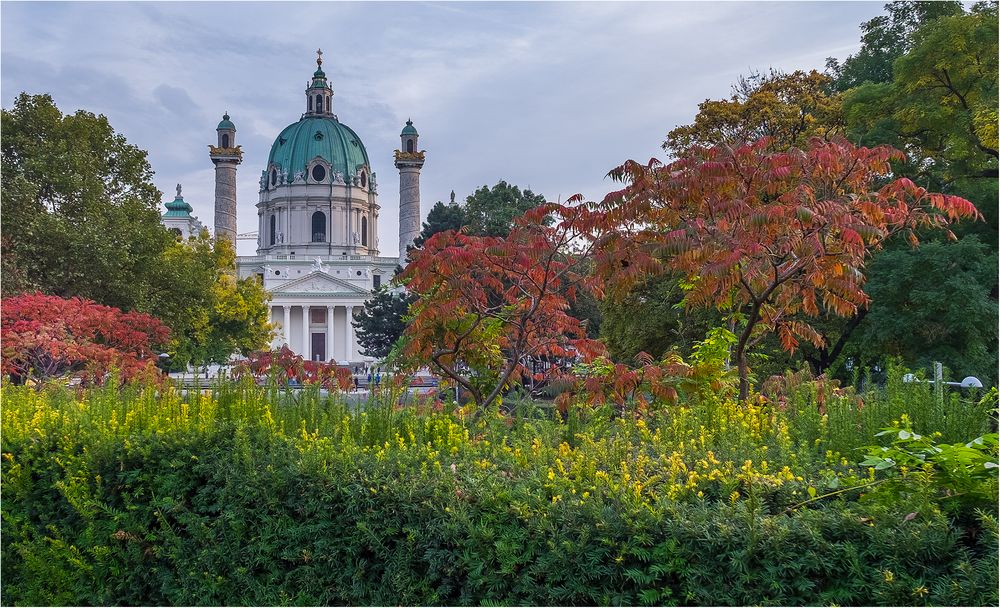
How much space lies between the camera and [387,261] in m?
81.7

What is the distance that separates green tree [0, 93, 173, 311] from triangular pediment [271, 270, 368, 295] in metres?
47.9

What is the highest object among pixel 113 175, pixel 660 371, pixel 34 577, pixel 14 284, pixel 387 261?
pixel 387 261

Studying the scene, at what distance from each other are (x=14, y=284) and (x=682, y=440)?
19183 mm

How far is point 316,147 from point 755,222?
84765mm

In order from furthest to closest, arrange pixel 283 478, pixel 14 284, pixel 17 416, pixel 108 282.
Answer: pixel 108 282, pixel 14 284, pixel 17 416, pixel 283 478

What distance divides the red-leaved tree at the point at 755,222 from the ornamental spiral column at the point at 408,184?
76.0 metres

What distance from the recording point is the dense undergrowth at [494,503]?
310 cm

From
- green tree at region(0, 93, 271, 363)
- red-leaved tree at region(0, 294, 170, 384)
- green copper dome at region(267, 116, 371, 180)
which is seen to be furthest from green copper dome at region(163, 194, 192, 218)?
red-leaved tree at region(0, 294, 170, 384)

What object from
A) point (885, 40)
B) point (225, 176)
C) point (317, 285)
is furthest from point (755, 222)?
point (225, 176)

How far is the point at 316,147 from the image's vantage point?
86250mm

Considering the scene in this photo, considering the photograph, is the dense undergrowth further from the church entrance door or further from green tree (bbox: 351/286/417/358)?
the church entrance door

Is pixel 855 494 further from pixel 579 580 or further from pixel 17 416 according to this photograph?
pixel 17 416

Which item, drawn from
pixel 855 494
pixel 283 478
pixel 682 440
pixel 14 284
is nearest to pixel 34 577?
pixel 283 478

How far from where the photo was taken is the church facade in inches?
2852
